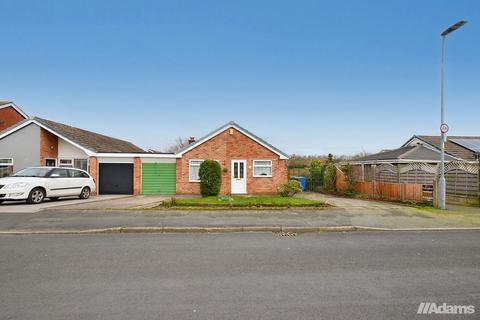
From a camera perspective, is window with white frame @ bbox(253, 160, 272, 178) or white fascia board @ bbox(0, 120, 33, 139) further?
window with white frame @ bbox(253, 160, 272, 178)

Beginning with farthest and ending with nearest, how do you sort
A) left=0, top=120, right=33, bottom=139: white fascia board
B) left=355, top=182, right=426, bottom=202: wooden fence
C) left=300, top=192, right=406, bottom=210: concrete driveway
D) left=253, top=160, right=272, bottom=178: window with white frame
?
left=253, top=160, right=272, bottom=178: window with white frame
left=0, top=120, right=33, bottom=139: white fascia board
left=355, top=182, right=426, bottom=202: wooden fence
left=300, top=192, right=406, bottom=210: concrete driveway

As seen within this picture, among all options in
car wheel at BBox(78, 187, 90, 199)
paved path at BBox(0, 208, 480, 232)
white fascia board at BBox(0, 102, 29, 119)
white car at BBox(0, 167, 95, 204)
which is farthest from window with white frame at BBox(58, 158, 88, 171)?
white fascia board at BBox(0, 102, 29, 119)

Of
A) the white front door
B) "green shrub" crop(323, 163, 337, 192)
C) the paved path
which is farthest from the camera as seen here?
"green shrub" crop(323, 163, 337, 192)

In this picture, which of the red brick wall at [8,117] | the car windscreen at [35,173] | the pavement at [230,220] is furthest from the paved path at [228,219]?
the red brick wall at [8,117]

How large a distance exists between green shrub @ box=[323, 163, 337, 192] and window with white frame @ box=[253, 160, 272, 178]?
5031 millimetres

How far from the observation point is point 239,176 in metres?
20.1

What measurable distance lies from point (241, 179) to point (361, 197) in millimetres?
7481

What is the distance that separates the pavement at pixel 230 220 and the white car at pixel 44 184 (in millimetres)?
1270

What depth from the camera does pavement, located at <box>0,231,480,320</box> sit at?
383cm

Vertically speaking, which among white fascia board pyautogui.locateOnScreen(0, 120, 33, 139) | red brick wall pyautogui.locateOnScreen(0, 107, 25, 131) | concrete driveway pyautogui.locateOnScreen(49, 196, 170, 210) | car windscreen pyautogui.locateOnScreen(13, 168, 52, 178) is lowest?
concrete driveway pyautogui.locateOnScreen(49, 196, 170, 210)

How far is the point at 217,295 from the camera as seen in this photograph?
4.27 meters

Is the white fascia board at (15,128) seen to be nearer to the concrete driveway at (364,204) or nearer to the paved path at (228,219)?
the paved path at (228,219)

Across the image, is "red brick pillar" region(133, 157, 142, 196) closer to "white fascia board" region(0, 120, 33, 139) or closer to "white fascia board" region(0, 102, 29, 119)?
"white fascia board" region(0, 120, 33, 139)

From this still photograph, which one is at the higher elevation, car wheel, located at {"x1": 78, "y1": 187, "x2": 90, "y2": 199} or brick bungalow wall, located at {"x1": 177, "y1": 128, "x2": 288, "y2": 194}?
brick bungalow wall, located at {"x1": 177, "y1": 128, "x2": 288, "y2": 194}
